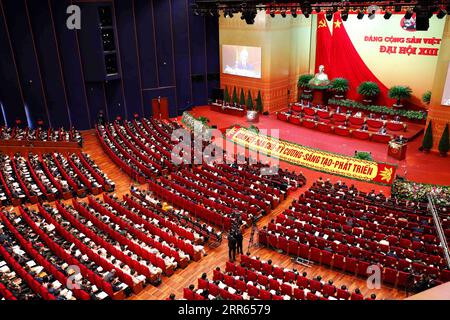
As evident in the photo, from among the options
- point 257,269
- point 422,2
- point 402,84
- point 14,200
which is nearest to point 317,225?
point 257,269

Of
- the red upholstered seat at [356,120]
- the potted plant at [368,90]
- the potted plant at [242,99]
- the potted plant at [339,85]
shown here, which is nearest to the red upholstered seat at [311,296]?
the red upholstered seat at [356,120]

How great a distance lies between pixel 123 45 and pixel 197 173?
13469 mm

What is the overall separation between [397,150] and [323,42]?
13102 millimetres

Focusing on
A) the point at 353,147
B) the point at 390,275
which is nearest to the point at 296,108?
the point at 353,147

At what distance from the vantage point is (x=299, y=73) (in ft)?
105

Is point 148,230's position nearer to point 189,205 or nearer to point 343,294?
point 189,205

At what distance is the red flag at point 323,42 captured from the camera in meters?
30.3

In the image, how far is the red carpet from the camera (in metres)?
19.6

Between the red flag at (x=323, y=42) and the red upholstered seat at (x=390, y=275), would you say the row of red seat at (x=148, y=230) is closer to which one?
the red upholstered seat at (x=390, y=275)

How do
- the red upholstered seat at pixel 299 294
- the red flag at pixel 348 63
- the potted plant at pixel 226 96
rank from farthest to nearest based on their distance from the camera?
the potted plant at pixel 226 96, the red flag at pixel 348 63, the red upholstered seat at pixel 299 294

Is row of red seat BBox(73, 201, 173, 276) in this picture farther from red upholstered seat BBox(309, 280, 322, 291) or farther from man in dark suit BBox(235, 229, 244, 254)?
red upholstered seat BBox(309, 280, 322, 291)

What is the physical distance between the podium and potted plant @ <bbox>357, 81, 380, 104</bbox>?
23.8ft

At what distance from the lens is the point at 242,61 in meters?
31.0
